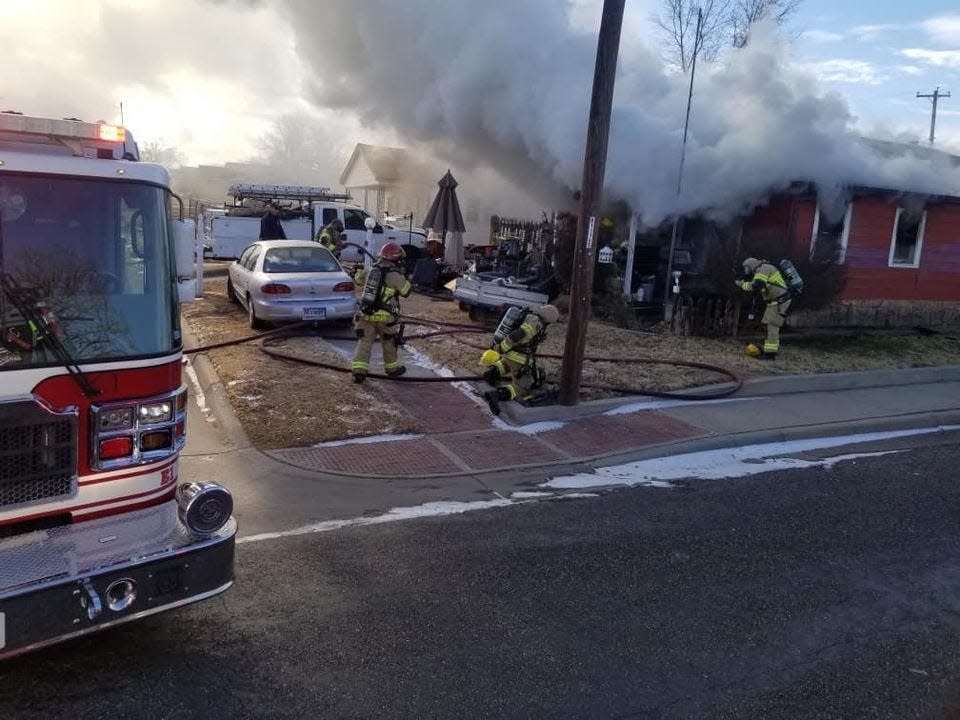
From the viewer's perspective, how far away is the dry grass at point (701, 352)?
9.46 meters

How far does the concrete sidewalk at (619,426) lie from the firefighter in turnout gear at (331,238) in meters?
7.24

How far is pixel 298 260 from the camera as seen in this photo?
37.2ft

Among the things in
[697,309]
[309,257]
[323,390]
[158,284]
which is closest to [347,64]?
[309,257]

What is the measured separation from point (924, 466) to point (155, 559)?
6.40 m

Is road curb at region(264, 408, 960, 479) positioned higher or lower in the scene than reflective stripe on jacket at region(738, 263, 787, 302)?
lower

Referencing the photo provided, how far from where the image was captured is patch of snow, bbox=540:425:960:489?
20.3ft

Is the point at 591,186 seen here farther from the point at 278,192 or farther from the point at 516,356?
the point at 278,192

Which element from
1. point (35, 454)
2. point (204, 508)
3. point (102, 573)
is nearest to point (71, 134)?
point (35, 454)

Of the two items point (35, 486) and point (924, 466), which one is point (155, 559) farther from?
point (924, 466)

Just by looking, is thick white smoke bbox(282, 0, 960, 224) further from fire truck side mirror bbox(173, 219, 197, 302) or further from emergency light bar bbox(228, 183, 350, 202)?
fire truck side mirror bbox(173, 219, 197, 302)

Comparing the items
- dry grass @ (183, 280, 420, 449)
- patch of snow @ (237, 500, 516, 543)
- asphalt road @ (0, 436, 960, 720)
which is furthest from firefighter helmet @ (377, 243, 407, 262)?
asphalt road @ (0, 436, 960, 720)

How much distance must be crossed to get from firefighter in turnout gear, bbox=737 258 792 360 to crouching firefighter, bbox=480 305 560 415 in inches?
166

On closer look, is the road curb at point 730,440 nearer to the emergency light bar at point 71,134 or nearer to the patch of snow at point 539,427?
the patch of snow at point 539,427

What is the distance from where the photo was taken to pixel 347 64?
57.1 ft
